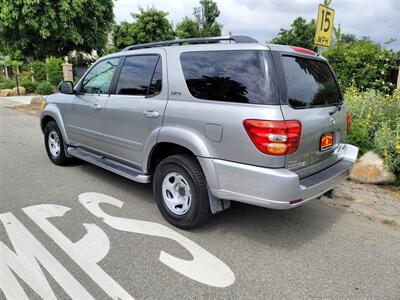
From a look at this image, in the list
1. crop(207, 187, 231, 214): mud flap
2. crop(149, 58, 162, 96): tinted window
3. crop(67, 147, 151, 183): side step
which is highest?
crop(149, 58, 162, 96): tinted window

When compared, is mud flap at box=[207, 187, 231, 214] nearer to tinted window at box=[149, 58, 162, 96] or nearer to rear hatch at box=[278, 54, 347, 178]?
rear hatch at box=[278, 54, 347, 178]

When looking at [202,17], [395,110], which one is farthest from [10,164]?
[202,17]

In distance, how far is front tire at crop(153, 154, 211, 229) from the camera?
3.08 m

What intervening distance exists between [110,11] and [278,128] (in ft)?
71.4

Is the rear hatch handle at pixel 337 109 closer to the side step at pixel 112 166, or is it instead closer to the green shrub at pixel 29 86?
the side step at pixel 112 166

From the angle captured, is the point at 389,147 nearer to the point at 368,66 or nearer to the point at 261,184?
the point at 261,184

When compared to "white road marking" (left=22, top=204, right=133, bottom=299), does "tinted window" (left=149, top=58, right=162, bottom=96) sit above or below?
above

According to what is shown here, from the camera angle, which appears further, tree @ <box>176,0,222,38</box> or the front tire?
tree @ <box>176,0,222,38</box>

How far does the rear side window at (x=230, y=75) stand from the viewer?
106 inches

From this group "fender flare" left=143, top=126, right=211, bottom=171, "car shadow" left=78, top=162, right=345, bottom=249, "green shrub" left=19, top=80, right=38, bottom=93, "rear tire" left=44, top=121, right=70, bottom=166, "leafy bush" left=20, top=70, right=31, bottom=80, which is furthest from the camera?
"leafy bush" left=20, top=70, right=31, bottom=80

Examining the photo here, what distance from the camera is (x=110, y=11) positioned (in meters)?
21.1

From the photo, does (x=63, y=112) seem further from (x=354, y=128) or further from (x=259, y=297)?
(x=354, y=128)

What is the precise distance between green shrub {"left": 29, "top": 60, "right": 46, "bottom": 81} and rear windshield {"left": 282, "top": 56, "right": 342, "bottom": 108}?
21.8 m

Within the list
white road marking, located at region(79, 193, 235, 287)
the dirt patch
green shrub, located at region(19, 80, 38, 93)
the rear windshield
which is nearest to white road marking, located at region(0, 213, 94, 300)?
white road marking, located at region(79, 193, 235, 287)
